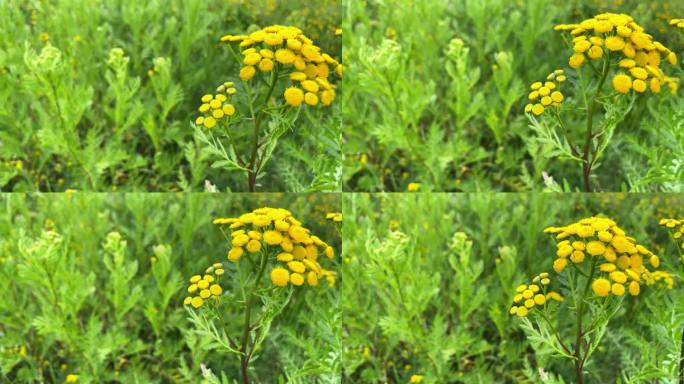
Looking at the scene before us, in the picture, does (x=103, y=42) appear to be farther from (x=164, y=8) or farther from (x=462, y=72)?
(x=462, y=72)

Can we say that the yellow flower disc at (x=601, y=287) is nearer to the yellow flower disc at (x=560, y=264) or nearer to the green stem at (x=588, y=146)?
the yellow flower disc at (x=560, y=264)

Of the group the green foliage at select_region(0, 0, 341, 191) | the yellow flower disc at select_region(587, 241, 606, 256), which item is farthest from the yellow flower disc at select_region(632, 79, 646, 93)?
the green foliage at select_region(0, 0, 341, 191)

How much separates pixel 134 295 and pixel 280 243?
0.44 metres

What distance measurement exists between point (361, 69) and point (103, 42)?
697 millimetres

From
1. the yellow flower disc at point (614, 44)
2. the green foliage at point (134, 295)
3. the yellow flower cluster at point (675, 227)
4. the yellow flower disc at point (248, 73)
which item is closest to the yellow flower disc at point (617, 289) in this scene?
the yellow flower cluster at point (675, 227)

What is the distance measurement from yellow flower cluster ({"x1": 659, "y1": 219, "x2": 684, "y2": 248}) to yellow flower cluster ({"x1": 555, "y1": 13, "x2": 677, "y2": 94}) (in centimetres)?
35

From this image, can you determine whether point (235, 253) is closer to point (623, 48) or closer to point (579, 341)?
point (579, 341)

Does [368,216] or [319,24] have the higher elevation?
[319,24]

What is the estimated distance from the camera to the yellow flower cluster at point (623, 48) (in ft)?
7.91

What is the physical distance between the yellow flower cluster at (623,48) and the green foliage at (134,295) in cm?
76

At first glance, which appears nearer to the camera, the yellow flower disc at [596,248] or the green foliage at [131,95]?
the yellow flower disc at [596,248]

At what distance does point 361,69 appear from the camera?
2535mm

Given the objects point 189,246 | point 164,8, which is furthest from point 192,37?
point 189,246

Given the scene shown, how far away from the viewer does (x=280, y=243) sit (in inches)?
94.0
